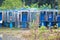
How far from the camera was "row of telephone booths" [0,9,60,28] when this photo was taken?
68.9 ft

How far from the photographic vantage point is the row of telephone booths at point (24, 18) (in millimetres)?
21016

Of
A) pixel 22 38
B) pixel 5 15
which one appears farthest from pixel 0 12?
pixel 22 38

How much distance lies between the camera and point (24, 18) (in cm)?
2111

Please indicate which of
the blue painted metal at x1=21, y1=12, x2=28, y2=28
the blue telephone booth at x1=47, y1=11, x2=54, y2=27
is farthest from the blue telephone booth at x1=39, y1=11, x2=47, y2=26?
the blue painted metal at x1=21, y1=12, x2=28, y2=28

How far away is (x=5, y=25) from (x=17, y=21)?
1.25 m

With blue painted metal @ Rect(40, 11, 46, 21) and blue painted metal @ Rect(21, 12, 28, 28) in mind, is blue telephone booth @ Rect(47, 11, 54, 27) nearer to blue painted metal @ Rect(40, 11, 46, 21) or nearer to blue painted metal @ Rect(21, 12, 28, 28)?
blue painted metal @ Rect(40, 11, 46, 21)

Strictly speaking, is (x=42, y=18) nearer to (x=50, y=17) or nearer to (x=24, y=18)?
(x=50, y=17)

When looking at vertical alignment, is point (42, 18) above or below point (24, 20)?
above

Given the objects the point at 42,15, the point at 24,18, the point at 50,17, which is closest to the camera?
the point at 24,18

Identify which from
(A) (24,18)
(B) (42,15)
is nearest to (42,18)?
(B) (42,15)

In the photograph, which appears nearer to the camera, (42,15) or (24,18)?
(24,18)

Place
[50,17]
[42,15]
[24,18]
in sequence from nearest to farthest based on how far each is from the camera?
1. [24,18]
2. [50,17]
3. [42,15]

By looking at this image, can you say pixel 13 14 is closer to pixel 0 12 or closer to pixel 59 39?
pixel 0 12

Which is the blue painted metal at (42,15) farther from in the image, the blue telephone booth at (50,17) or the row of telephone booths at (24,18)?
the blue telephone booth at (50,17)
